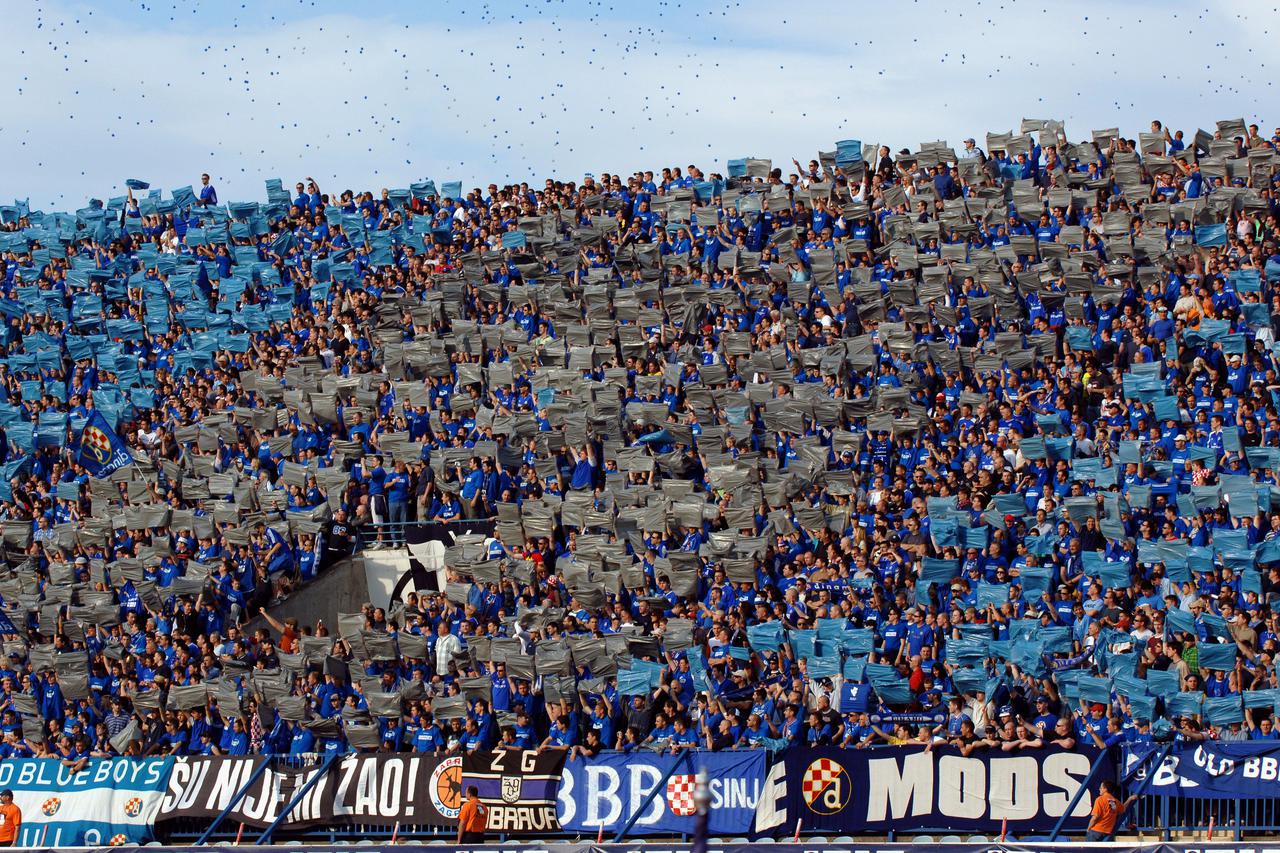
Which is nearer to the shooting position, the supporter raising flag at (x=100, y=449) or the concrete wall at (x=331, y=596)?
the concrete wall at (x=331, y=596)

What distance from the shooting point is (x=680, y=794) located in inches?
793

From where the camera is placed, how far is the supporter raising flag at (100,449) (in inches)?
1270

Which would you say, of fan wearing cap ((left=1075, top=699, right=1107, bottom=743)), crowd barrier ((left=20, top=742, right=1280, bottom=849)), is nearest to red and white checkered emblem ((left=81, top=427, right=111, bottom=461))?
crowd barrier ((left=20, top=742, right=1280, bottom=849))

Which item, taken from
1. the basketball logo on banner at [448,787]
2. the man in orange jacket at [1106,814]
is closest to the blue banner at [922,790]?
the man in orange jacket at [1106,814]

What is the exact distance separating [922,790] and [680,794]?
262cm

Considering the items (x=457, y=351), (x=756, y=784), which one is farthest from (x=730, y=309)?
(x=756, y=784)

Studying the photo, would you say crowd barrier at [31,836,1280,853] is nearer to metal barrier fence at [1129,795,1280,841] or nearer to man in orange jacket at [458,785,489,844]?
man in orange jacket at [458,785,489,844]

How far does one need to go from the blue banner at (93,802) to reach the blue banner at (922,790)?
25.1 feet

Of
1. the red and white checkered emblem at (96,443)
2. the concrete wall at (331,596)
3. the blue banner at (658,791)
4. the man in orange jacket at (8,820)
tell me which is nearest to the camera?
the blue banner at (658,791)

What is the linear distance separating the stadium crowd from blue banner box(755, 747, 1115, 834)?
1.15ft

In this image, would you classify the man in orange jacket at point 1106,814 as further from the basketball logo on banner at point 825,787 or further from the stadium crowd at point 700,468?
the basketball logo on banner at point 825,787

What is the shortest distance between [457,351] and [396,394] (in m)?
1.26

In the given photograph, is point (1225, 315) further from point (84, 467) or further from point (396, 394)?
point (84, 467)

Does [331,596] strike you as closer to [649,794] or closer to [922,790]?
[649,794]
